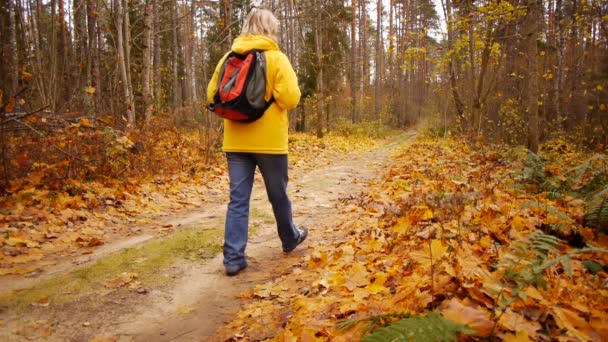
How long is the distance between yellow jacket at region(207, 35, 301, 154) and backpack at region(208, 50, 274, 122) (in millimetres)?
61

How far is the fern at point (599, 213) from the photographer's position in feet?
10.5

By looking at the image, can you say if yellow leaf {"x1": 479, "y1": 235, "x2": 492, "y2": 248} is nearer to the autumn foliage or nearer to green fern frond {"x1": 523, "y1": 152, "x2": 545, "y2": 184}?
the autumn foliage

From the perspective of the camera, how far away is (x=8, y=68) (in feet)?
20.3

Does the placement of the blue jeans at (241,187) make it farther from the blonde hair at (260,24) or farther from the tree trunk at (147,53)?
the tree trunk at (147,53)

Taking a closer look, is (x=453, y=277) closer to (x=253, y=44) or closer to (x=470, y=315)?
(x=470, y=315)

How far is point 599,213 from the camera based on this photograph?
3262 millimetres

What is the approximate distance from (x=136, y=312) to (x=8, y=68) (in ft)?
17.6

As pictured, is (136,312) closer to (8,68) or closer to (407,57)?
(8,68)

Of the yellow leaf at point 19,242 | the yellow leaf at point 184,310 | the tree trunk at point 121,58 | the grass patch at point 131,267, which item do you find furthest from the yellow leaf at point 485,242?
the tree trunk at point 121,58

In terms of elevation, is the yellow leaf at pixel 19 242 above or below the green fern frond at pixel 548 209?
below

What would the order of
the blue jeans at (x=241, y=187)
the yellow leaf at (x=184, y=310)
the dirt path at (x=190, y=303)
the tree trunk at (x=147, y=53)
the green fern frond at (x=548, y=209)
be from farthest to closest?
the tree trunk at (x=147, y=53)
the blue jeans at (x=241, y=187)
the green fern frond at (x=548, y=209)
the yellow leaf at (x=184, y=310)
the dirt path at (x=190, y=303)

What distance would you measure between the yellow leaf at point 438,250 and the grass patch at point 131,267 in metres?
2.27

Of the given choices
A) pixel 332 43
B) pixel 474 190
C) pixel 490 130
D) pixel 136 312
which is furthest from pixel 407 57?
pixel 332 43

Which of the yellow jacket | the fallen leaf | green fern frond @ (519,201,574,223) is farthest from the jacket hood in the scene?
green fern frond @ (519,201,574,223)
